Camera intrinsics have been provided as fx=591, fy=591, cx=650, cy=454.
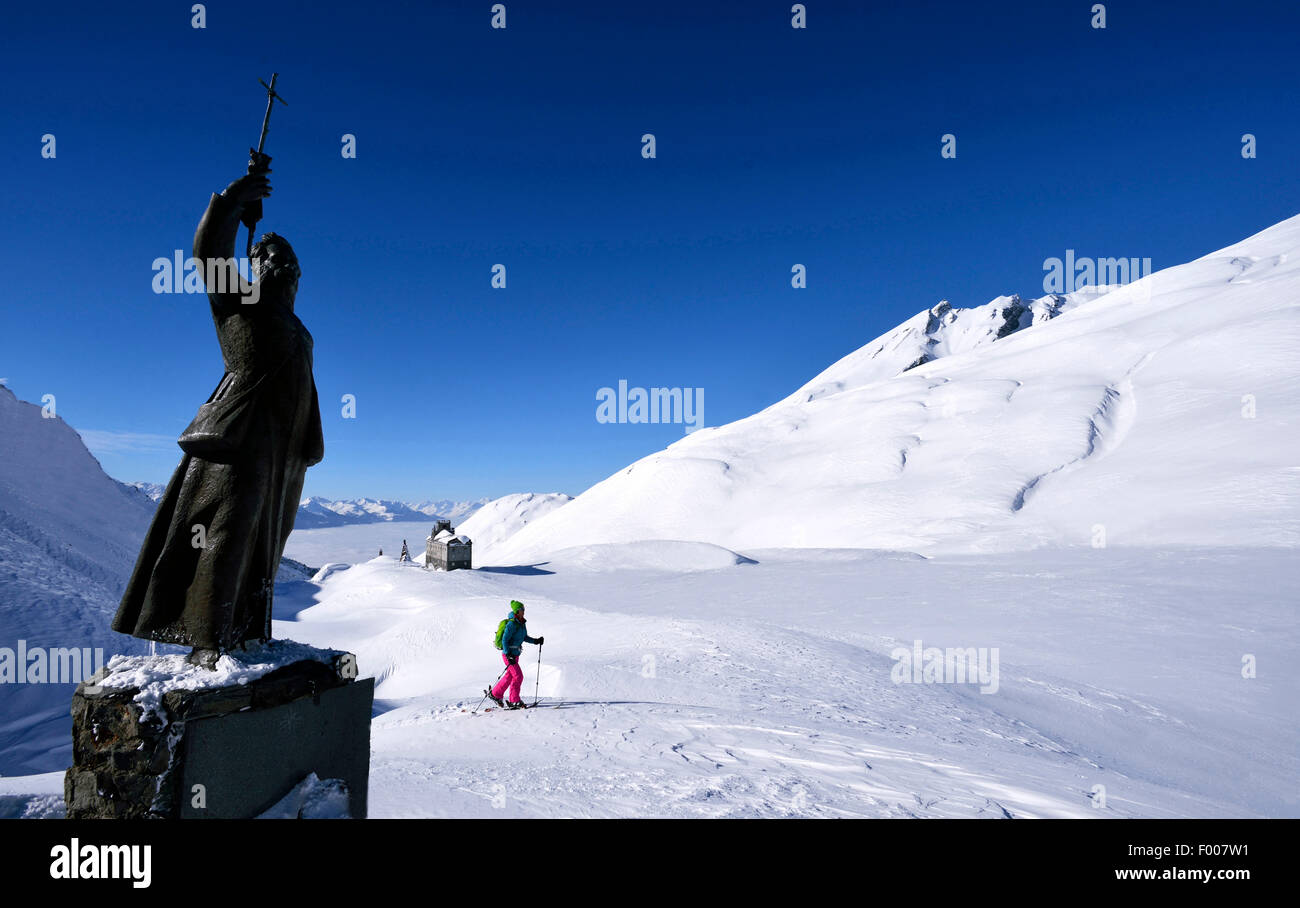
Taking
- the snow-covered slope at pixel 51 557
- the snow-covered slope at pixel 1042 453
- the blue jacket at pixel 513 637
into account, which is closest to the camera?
the blue jacket at pixel 513 637

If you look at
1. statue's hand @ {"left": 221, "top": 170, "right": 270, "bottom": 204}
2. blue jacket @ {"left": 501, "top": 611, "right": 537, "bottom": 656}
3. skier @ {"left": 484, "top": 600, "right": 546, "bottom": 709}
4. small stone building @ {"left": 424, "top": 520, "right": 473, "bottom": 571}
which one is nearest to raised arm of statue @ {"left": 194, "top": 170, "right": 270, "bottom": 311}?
statue's hand @ {"left": 221, "top": 170, "right": 270, "bottom": 204}

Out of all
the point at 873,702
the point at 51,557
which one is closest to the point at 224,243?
the point at 873,702

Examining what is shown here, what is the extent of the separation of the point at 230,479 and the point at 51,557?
86.3ft

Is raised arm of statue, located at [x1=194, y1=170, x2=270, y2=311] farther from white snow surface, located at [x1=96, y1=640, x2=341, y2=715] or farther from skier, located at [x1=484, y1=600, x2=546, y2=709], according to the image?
skier, located at [x1=484, y1=600, x2=546, y2=709]

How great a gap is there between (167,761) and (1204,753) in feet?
34.7

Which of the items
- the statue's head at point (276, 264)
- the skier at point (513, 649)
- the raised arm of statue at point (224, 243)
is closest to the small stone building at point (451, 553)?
the skier at point (513, 649)

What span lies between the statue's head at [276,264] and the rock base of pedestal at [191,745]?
8.07 feet

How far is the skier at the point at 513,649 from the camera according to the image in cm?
869

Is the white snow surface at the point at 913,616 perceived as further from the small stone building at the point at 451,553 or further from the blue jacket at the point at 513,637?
the small stone building at the point at 451,553

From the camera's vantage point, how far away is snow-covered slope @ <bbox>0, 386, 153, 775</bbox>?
12.9 metres

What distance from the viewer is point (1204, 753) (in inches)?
290

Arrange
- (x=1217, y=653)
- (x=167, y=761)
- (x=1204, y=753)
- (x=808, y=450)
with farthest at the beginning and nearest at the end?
(x=808, y=450), (x=1217, y=653), (x=1204, y=753), (x=167, y=761)
